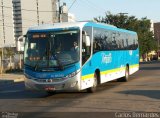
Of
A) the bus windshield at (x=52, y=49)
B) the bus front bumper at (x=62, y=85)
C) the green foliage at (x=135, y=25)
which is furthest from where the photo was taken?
the green foliage at (x=135, y=25)

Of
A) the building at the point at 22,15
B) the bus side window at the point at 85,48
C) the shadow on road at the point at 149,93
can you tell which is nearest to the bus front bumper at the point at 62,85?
the bus side window at the point at 85,48

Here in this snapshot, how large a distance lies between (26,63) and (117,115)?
6.32 m

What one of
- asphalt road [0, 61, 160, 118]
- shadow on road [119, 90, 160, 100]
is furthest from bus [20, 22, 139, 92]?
shadow on road [119, 90, 160, 100]

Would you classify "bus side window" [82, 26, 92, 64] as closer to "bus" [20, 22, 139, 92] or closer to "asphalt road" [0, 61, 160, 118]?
"bus" [20, 22, 139, 92]

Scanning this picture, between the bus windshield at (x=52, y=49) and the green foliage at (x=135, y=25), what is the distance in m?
75.4

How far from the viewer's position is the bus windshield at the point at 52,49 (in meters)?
17.2

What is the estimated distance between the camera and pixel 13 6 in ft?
295

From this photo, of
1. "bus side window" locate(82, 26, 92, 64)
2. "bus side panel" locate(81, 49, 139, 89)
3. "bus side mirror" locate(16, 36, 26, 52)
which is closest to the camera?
"bus side window" locate(82, 26, 92, 64)

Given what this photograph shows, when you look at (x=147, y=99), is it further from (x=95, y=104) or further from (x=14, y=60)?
(x=14, y=60)

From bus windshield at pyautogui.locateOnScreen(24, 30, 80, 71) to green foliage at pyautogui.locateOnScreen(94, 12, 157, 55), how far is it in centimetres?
7538

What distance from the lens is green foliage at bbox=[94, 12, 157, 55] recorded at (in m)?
94.0

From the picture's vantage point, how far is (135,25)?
97500 millimetres

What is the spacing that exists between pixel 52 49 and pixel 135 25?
267ft

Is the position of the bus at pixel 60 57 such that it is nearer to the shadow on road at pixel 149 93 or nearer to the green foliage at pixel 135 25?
the shadow on road at pixel 149 93
